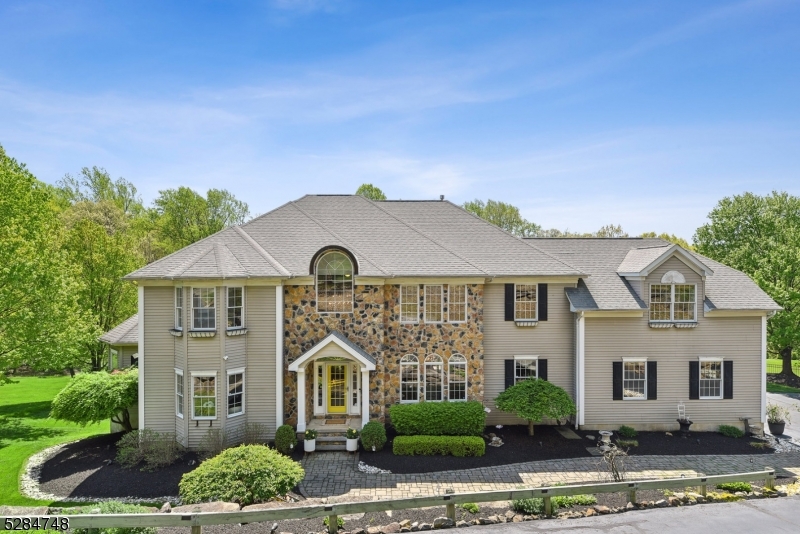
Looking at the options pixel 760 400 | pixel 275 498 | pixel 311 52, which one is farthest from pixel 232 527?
pixel 760 400

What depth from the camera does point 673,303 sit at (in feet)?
57.0

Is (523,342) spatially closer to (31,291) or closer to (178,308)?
(178,308)

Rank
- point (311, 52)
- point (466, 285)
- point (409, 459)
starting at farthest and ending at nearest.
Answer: point (466, 285) → point (311, 52) → point (409, 459)

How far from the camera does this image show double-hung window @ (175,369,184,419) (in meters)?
15.1

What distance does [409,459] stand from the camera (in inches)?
557

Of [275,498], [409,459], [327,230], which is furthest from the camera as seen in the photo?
[327,230]

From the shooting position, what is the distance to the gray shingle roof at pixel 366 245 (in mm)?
15672

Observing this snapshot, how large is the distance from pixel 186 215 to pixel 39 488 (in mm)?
29481

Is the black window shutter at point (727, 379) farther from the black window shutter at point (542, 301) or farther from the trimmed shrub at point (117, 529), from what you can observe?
the trimmed shrub at point (117, 529)

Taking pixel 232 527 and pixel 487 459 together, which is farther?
pixel 487 459

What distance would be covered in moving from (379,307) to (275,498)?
7.59 metres

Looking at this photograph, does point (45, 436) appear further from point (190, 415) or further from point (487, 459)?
point (487, 459)

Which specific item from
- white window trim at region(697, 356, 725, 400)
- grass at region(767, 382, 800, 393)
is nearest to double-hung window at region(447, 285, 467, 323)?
white window trim at region(697, 356, 725, 400)

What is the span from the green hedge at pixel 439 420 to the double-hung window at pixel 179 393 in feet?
24.2
